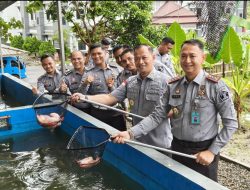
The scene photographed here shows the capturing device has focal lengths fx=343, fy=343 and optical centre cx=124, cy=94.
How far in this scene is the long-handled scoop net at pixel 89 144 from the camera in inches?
109

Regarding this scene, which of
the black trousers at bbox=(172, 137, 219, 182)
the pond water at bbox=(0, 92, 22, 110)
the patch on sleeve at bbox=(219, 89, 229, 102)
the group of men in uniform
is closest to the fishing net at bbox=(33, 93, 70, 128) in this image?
the group of men in uniform

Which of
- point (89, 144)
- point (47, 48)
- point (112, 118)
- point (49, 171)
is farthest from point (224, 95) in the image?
point (47, 48)

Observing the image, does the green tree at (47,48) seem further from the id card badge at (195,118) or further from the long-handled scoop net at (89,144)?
the id card badge at (195,118)

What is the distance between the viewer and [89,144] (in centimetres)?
322

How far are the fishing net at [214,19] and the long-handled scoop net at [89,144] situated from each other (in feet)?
2.90

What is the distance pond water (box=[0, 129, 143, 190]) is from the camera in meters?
3.63

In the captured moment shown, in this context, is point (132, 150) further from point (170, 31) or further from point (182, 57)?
point (170, 31)

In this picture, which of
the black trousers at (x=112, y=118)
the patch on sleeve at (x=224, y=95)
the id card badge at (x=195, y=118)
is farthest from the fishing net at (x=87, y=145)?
the black trousers at (x=112, y=118)

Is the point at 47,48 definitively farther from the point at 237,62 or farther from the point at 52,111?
the point at 52,111

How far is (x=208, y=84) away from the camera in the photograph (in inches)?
99.3

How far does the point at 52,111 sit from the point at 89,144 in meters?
1.28

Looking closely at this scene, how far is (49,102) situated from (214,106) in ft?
8.35

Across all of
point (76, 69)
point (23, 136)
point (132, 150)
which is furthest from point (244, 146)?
point (23, 136)

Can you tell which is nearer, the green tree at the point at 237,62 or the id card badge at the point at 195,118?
the id card badge at the point at 195,118
